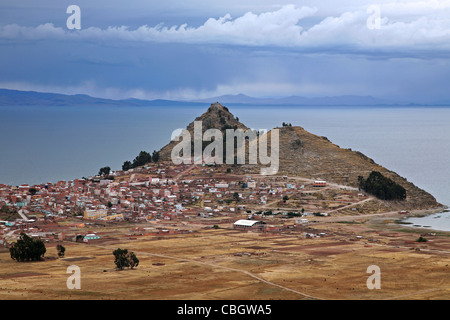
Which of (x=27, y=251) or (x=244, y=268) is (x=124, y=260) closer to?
(x=244, y=268)

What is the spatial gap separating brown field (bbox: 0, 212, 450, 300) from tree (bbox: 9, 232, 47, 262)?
3.02 feet

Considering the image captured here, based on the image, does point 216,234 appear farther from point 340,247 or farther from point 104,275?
point 104,275

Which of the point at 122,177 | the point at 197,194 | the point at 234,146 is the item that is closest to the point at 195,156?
the point at 234,146

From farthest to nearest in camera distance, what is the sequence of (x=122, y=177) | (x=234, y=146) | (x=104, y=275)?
(x=234, y=146) < (x=122, y=177) < (x=104, y=275)

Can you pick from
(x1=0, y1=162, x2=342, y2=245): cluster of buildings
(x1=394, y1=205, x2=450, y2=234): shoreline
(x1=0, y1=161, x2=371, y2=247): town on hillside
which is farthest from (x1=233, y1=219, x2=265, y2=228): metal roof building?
(x1=394, y1=205, x2=450, y2=234): shoreline

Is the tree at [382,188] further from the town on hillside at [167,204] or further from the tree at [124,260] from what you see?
the tree at [124,260]

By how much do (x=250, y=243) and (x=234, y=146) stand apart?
2249 inches

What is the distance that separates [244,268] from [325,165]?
63815 mm

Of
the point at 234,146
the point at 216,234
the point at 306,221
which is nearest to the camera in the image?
the point at 216,234

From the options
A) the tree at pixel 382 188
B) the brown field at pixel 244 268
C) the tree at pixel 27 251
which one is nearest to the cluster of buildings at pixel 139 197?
the tree at pixel 382 188

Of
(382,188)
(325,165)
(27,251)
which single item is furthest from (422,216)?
(27,251)

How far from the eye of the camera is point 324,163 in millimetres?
116688

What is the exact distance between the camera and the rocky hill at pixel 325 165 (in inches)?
4094

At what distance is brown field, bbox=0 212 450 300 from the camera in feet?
148
